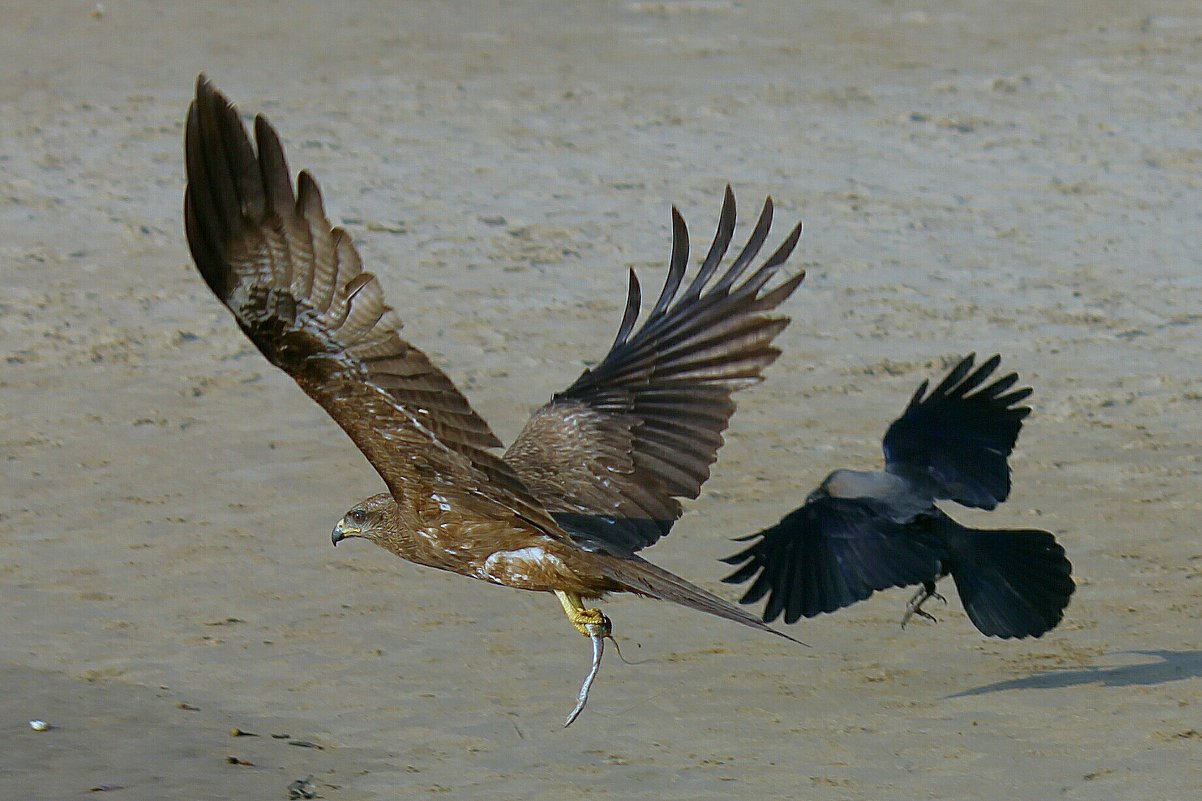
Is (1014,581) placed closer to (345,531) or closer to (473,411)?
(473,411)

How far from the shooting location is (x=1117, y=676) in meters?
6.07

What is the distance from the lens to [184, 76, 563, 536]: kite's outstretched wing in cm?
458

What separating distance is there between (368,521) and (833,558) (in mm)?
1330

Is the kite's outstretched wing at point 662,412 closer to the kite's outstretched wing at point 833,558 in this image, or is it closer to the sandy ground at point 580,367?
the kite's outstretched wing at point 833,558

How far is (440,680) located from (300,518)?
4.90ft

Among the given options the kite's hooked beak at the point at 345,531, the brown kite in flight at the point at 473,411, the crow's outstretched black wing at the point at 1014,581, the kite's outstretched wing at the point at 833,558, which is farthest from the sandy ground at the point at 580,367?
the brown kite in flight at the point at 473,411

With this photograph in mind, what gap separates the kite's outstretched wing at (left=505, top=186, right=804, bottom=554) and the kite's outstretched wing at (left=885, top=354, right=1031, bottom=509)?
58 centimetres

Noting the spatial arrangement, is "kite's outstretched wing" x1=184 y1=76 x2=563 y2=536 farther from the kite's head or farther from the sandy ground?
the sandy ground

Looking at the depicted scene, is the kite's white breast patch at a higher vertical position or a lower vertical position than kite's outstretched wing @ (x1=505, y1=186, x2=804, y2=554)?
lower

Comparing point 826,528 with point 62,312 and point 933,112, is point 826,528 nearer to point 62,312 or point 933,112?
point 62,312

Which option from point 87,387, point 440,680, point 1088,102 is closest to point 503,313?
point 87,387

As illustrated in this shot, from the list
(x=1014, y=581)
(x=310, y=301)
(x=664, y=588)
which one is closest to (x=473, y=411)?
(x=310, y=301)

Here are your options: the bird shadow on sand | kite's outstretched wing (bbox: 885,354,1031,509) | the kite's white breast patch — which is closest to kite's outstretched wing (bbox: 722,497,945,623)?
kite's outstretched wing (bbox: 885,354,1031,509)

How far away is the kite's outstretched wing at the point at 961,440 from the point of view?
6.09 metres
